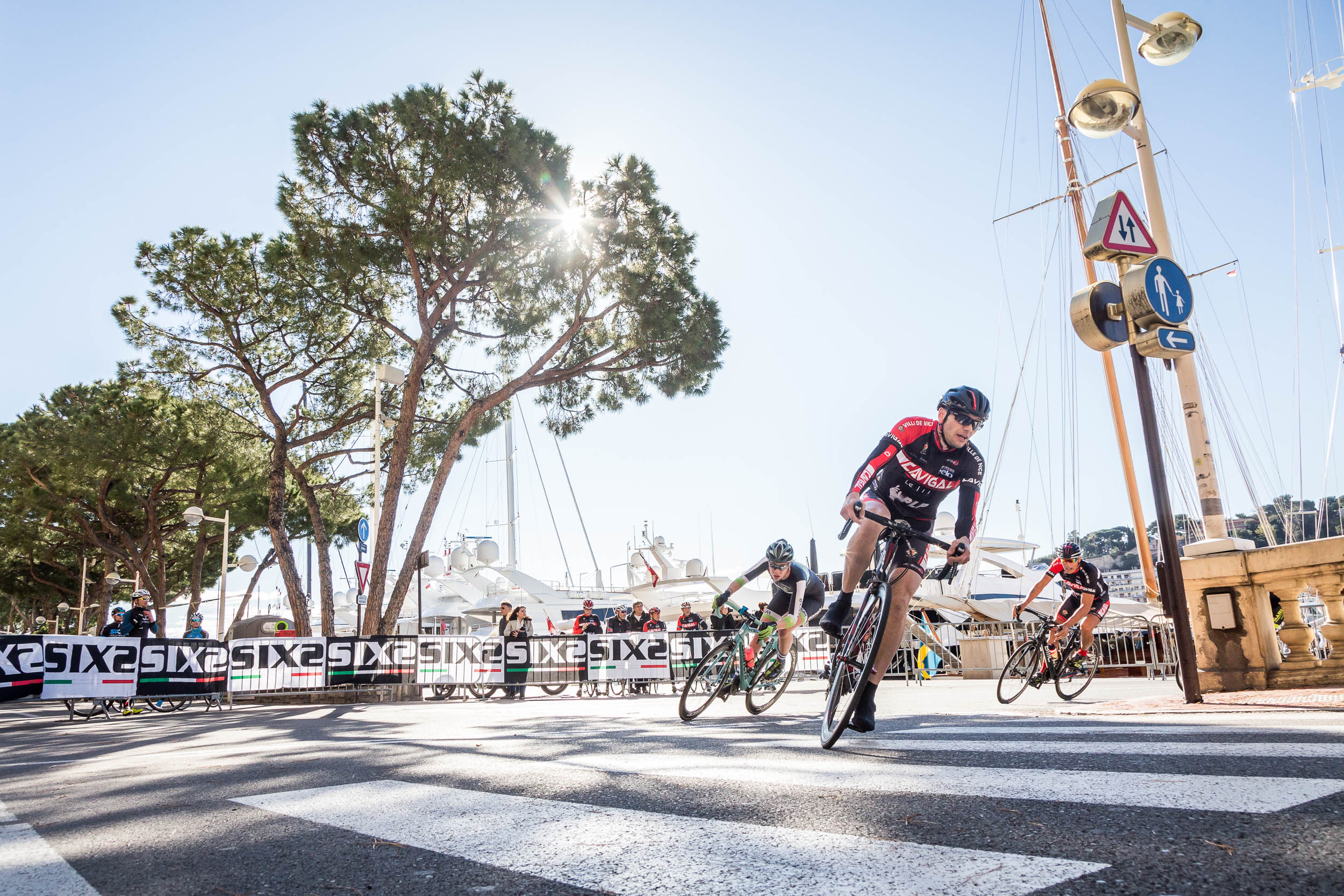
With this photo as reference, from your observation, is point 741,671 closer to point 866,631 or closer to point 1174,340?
point 866,631

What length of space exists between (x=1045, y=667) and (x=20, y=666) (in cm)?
1380

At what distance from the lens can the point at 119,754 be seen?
640 cm

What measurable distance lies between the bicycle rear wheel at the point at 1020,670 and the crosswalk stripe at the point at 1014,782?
627 centimetres

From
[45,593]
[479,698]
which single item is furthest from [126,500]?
[479,698]

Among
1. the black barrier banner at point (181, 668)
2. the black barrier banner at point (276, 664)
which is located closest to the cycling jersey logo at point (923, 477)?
the black barrier banner at point (276, 664)

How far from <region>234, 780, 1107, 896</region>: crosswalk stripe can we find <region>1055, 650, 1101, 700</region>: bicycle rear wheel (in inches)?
321

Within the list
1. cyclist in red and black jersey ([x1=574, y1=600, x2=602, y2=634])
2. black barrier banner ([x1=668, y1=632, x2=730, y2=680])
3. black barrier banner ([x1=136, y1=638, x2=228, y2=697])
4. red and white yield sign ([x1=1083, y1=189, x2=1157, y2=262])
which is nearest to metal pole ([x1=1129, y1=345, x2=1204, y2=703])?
red and white yield sign ([x1=1083, y1=189, x2=1157, y2=262])

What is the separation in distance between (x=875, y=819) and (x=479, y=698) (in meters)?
14.2

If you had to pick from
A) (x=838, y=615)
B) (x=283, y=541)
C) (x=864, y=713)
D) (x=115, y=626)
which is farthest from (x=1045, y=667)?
(x=283, y=541)

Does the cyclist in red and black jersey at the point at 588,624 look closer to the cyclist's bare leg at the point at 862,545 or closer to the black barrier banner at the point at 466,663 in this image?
the black barrier banner at the point at 466,663

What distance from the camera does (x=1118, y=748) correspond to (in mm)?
3658

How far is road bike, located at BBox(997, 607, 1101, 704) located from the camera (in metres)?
9.33

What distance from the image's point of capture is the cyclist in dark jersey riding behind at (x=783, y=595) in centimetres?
778

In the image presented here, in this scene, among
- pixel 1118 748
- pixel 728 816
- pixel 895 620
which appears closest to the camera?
pixel 728 816
